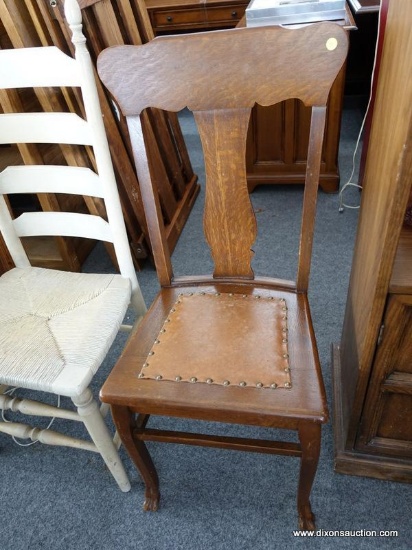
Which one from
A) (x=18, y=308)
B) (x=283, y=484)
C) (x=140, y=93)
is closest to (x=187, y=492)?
(x=283, y=484)

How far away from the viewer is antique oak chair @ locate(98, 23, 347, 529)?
0.80 meters

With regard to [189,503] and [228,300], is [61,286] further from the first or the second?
[189,503]

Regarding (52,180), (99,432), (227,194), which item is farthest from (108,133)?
(99,432)

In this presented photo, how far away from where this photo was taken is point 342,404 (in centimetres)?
117

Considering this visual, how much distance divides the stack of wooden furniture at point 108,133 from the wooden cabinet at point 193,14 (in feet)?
2.53

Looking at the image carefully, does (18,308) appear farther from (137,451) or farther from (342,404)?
(342,404)

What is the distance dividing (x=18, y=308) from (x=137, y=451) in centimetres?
50

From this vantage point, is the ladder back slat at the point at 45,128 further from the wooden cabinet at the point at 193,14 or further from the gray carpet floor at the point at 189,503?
the wooden cabinet at the point at 193,14

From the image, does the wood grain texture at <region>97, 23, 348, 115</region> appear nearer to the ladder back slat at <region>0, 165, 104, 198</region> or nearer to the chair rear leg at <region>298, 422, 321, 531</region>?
the ladder back slat at <region>0, 165, 104, 198</region>

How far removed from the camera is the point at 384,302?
77 cm

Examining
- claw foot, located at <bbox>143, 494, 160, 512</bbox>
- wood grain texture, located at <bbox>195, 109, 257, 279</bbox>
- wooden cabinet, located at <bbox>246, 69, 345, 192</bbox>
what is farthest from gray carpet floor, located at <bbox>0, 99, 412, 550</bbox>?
wooden cabinet, located at <bbox>246, 69, 345, 192</bbox>

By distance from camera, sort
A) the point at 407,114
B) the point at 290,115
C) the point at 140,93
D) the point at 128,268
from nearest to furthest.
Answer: the point at 407,114 → the point at 140,93 → the point at 128,268 → the point at 290,115

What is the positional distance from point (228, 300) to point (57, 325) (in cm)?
44

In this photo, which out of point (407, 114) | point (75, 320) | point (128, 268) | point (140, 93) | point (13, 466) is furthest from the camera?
point (13, 466)
